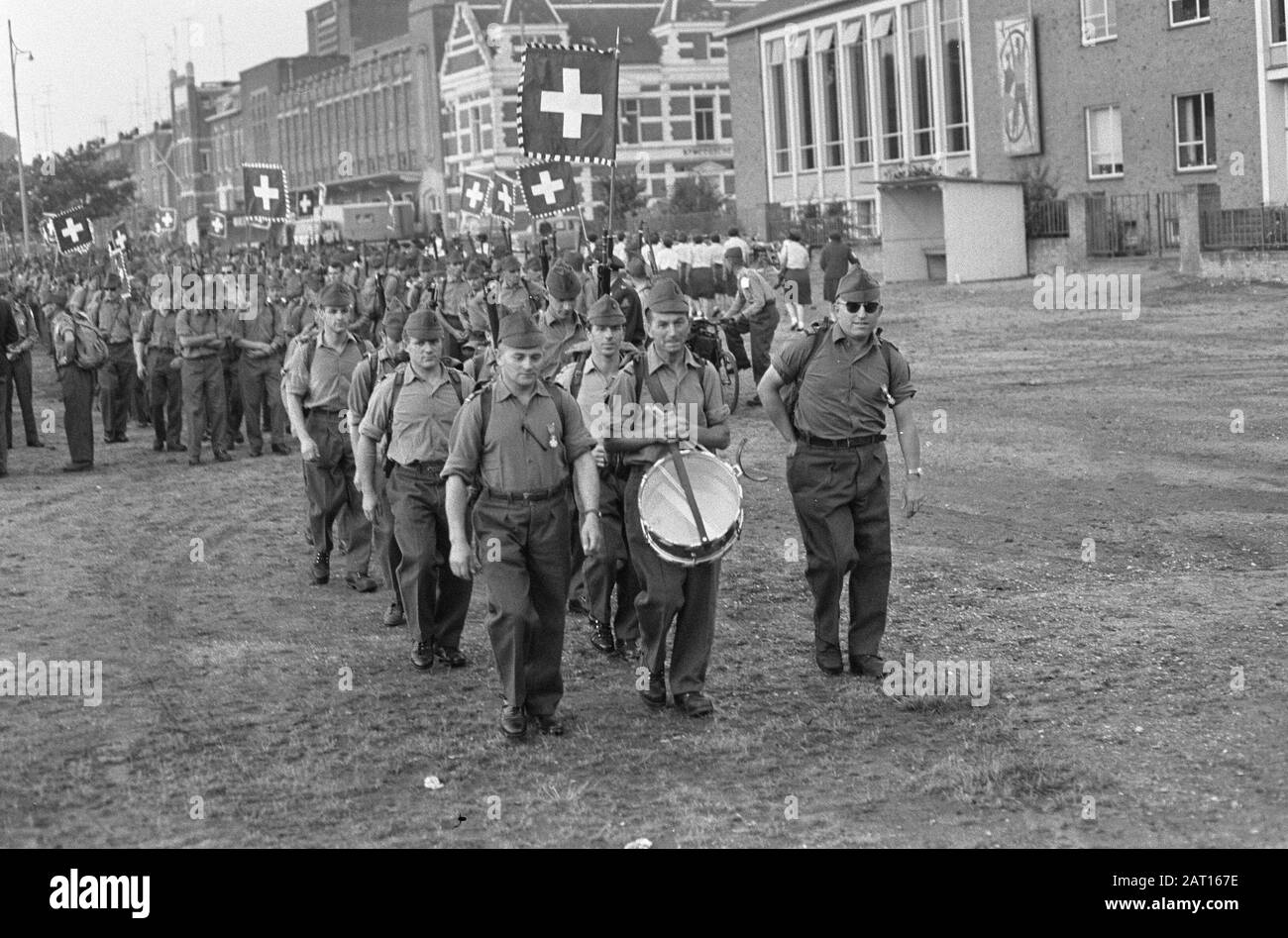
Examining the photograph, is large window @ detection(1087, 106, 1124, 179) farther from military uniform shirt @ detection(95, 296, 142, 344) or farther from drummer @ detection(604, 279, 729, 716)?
drummer @ detection(604, 279, 729, 716)

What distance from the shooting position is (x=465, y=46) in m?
94.4

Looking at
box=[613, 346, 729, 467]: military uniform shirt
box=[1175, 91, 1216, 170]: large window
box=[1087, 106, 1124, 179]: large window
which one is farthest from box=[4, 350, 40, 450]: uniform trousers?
box=[1087, 106, 1124, 179]: large window

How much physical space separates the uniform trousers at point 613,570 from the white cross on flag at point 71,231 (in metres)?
27.5

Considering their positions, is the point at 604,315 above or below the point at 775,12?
below

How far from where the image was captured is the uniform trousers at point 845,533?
9.43 meters

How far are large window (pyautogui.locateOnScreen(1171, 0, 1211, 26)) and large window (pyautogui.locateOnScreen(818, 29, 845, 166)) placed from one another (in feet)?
53.6

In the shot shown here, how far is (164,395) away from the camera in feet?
69.5

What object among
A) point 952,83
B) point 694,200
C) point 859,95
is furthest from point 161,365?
point 694,200

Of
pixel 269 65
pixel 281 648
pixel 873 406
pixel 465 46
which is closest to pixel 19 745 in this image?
pixel 281 648

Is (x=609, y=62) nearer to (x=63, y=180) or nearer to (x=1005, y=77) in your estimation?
(x=1005, y=77)

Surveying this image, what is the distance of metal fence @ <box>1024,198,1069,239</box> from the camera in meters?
38.4

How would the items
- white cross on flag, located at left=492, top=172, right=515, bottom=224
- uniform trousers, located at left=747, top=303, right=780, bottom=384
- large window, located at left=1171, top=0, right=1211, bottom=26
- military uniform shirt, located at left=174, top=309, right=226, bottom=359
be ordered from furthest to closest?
large window, located at left=1171, top=0, right=1211, bottom=26
white cross on flag, located at left=492, top=172, right=515, bottom=224
uniform trousers, located at left=747, top=303, right=780, bottom=384
military uniform shirt, located at left=174, top=309, right=226, bottom=359

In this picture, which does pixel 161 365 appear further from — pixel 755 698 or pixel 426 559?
pixel 755 698

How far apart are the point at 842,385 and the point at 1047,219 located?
30.5 m
